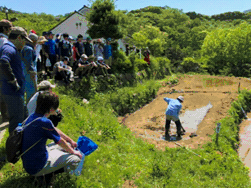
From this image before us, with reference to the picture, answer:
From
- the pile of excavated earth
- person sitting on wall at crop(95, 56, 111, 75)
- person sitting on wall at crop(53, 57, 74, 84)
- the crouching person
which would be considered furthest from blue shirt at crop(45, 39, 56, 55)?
the crouching person

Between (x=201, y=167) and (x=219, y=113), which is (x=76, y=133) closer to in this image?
(x=201, y=167)

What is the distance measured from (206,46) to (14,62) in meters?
30.5

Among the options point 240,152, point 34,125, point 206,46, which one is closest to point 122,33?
point 240,152

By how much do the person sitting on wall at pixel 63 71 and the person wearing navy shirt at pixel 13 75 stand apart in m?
4.47

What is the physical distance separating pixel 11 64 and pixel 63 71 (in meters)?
4.72

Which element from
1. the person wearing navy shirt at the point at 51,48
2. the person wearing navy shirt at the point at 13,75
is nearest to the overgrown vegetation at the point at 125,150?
the person wearing navy shirt at the point at 13,75

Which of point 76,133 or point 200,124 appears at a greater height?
point 76,133

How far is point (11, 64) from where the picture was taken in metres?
3.59

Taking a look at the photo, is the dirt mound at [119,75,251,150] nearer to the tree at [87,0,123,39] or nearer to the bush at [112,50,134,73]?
the bush at [112,50,134,73]

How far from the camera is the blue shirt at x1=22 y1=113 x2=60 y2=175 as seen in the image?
8.63 feet

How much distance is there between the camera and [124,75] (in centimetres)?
1282

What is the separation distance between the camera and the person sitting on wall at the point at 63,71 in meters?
8.09

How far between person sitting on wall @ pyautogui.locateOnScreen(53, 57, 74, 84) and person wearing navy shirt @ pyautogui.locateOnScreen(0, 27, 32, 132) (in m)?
4.47

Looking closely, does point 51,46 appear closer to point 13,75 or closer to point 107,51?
point 107,51
